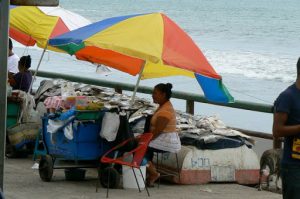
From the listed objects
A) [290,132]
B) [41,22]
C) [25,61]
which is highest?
[41,22]

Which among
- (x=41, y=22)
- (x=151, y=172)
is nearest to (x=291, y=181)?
(x=151, y=172)

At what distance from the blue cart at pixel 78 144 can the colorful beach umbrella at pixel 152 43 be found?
0.84 meters

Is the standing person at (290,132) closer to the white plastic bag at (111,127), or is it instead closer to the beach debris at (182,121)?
the white plastic bag at (111,127)

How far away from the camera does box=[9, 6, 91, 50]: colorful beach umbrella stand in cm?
1376

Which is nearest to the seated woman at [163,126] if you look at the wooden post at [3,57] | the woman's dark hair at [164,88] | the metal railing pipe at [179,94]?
the woman's dark hair at [164,88]

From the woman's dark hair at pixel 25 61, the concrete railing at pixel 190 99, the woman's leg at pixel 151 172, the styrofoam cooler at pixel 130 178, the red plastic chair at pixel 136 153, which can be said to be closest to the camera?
the red plastic chair at pixel 136 153

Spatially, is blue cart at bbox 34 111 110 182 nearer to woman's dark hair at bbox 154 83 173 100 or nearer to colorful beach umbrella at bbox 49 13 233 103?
woman's dark hair at bbox 154 83 173 100

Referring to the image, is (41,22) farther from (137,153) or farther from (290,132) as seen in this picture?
(290,132)

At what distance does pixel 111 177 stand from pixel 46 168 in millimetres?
854

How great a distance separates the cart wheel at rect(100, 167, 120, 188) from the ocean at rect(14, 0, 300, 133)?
311 inches

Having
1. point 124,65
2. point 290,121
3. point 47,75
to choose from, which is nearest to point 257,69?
point 47,75

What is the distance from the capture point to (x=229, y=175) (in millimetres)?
11625

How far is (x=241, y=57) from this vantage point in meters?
44.5

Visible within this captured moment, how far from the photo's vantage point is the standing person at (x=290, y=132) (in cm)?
700
